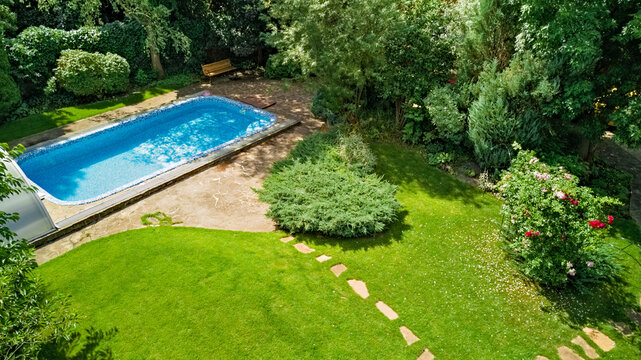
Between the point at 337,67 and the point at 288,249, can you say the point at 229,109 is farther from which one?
the point at 288,249

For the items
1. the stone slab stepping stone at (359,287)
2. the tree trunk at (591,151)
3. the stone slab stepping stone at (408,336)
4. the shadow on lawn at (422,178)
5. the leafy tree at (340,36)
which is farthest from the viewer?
the tree trunk at (591,151)

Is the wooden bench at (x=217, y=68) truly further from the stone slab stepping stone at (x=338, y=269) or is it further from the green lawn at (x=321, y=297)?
the stone slab stepping stone at (x=338, y=269)

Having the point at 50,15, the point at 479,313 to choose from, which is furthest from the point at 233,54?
the point at 479,313

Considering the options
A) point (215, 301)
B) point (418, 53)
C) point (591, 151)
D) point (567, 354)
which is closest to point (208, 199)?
point (215, 301)

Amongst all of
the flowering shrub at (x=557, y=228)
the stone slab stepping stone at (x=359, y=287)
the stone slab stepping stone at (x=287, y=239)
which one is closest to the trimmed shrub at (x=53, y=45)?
the stone slab stepping stone at (x=287, y=239)

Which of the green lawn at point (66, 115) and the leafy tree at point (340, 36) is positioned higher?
the leafy tree at point (340, 36)

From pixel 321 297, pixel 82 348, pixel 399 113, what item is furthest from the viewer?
pixel 399 113

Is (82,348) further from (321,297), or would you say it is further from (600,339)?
(600,339)
